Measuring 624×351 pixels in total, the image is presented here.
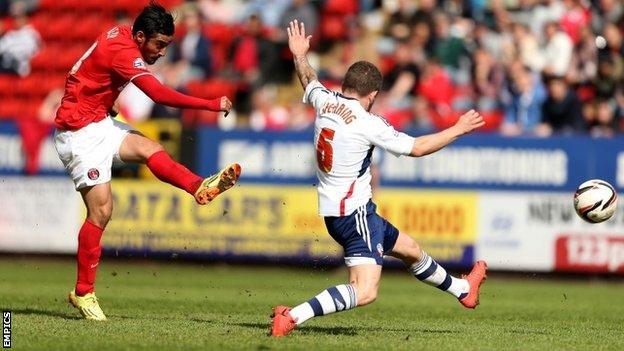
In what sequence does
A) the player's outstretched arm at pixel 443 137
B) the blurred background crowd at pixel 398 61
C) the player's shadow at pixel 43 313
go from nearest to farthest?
the player's outstretched arm at pixel 443 137
the player's shadow at pixel 43 313
the blurred background crowd at pixel 398 61

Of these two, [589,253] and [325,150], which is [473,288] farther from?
[589,253]

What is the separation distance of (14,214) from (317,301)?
11198 millimetres

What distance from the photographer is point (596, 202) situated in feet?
40.9

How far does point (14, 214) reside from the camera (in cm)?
2073

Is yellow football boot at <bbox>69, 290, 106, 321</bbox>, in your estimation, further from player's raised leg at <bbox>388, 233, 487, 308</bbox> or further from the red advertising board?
the red advertising board

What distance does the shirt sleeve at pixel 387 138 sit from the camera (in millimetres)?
10516

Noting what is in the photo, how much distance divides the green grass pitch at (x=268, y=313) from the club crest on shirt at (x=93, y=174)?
49.1 inches

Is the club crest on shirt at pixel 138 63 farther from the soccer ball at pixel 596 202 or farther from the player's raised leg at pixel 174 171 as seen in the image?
the soccer ball at pixel 596 202

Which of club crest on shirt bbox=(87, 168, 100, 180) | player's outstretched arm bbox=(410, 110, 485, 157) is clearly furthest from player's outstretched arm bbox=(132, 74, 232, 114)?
player's outstretched arm bbox=(410, 110, 485, 157)

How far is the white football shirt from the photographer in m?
10.7

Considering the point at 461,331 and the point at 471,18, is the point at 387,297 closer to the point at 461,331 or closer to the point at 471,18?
the point at 461,331

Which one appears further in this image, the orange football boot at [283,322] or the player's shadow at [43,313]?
the player's shadow at [43,313]

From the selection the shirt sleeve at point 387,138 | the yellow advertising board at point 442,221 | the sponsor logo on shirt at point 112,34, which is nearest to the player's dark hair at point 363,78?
the shirt sleeve at point 387,138

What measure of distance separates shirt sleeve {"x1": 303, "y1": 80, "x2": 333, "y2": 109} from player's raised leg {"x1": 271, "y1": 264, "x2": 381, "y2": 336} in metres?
1.37
